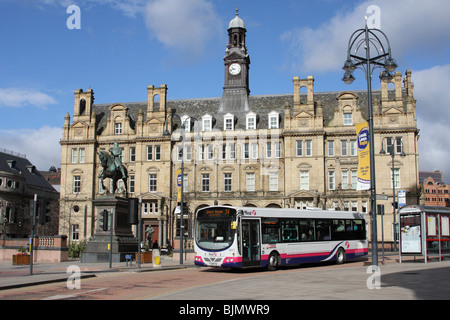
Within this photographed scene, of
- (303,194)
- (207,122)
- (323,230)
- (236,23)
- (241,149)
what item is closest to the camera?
(323,230)

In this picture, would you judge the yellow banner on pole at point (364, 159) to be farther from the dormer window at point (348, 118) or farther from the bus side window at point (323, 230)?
the dormer window at point (348, 118)

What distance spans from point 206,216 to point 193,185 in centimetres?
3832

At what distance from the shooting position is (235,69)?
69188 mm

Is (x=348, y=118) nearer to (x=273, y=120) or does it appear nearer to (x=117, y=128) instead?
(x=273, y=120)

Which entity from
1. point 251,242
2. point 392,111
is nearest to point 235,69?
point 392,111

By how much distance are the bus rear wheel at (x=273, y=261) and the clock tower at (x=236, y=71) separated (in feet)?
Answer: 139

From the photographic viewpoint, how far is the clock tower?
222 feet

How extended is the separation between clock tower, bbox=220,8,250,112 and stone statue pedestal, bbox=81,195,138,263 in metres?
35.9

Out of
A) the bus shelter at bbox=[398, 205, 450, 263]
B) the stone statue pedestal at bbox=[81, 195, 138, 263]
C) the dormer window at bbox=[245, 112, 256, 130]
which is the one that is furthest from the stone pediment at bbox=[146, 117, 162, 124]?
the bus shelter at bbox=[398, 205, 450, 263]

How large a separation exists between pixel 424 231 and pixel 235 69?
45698 millimetres

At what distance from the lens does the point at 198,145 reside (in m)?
63.7
